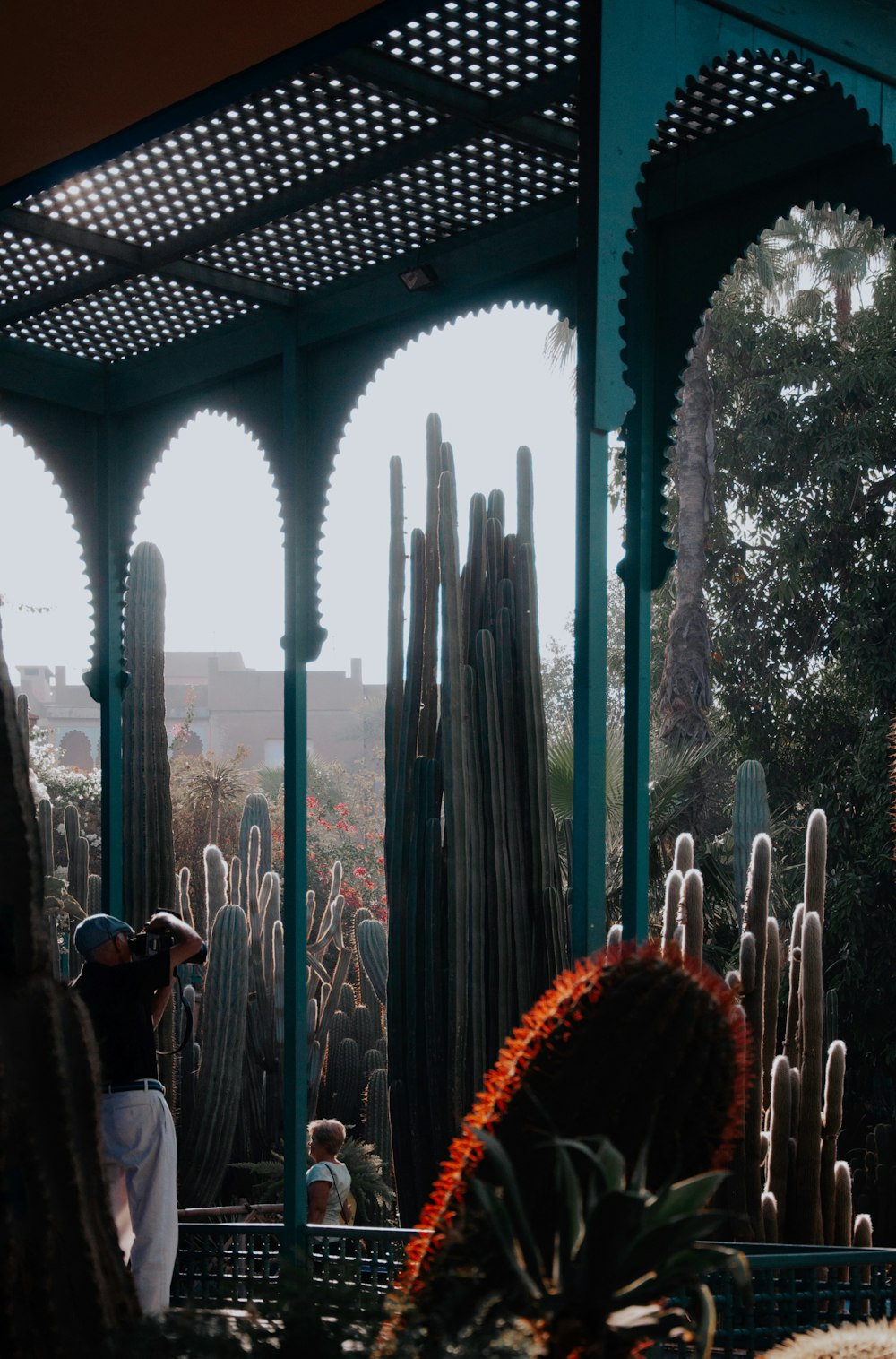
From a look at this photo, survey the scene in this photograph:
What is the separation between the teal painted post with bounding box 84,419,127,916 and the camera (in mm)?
6715

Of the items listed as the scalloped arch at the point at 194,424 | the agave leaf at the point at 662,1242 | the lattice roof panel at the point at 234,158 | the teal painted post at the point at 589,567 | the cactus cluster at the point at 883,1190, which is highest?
the lattice roof panel at the point at 234,158

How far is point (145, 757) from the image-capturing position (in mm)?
10219

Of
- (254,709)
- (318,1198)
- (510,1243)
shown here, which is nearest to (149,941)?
(318,1198)

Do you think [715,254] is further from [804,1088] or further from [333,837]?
[333,837]

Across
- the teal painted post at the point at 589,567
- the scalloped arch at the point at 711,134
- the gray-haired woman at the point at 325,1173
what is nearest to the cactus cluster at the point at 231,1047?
the gray-haired woman at the point at 325,1173

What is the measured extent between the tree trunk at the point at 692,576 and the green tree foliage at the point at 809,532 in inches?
23.7

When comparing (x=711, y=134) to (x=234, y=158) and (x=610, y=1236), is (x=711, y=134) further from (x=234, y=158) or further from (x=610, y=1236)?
(x=610, y=1236)

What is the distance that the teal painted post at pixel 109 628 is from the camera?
264 inches

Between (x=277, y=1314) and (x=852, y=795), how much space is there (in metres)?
17.2

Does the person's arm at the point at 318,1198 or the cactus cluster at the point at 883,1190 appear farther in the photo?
the cactus cluster at the point at 883,1190

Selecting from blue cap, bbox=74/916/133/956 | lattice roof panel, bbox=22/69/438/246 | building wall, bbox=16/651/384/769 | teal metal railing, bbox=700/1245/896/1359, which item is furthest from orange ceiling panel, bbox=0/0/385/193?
building wall, bbox=16/651/384/769

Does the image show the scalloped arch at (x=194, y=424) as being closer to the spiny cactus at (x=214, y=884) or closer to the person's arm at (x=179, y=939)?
the person's arm at (x=179, y=939)

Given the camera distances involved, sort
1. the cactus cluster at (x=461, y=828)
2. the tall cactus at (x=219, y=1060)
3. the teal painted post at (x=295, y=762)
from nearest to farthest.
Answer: the teal painted post at (x=295, y=762) → the cactus cluster at (x=461, y=828) → the tall cactus at (x=219, y=1060)

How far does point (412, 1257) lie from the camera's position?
193 cm
